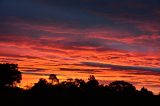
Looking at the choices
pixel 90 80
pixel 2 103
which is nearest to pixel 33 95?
pixel 2 103

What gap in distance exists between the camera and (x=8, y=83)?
289 feet

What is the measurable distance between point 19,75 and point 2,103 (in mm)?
51340

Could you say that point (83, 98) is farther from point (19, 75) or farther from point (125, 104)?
point (19, 75)

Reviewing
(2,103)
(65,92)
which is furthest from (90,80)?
(2,103)

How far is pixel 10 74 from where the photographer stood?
92500 mm

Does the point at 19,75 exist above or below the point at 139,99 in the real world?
above

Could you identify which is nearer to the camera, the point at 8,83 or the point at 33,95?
the point at 33,95

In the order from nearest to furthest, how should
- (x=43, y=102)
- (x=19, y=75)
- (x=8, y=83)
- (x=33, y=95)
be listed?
(x=43, y=102) < (x=33, y=95) < (x=8, y=83) < (x=19, y=75)

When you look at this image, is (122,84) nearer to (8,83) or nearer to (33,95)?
(8,83)

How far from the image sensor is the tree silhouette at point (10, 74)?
8869 centimetres

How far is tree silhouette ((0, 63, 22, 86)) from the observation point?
88688 mm

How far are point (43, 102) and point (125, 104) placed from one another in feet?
37.1

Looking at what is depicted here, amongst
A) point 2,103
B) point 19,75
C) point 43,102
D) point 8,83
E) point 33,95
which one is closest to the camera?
point 2,103

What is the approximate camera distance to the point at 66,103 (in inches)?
1954
